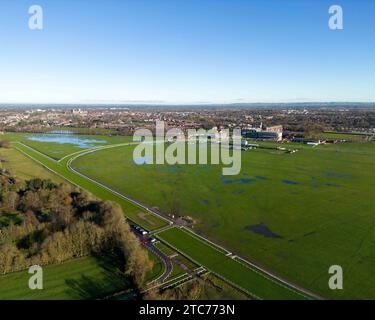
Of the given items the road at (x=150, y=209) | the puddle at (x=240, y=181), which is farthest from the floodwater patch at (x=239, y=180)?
the road at (x=150, y=209)

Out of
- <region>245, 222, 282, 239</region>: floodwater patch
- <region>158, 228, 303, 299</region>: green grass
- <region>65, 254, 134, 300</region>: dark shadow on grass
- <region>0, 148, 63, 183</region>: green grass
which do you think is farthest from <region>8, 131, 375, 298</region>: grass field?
<region>65, 254, 134, 300</region>: dark shadow on grass

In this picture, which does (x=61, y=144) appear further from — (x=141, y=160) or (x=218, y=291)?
(x=218, y=291)

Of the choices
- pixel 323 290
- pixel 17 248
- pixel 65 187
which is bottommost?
pixel 323 290

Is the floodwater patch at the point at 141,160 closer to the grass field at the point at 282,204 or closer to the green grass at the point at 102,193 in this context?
the grass field at the point at 282,204

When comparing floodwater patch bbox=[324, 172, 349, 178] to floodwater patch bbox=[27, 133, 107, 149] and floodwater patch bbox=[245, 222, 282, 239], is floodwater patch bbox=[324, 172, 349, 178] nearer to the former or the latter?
floodwater patch bbox=[245, 222, 282, 239]

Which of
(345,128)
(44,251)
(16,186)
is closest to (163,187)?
(16,186)

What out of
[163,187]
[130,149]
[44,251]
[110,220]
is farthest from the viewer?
[130,149]

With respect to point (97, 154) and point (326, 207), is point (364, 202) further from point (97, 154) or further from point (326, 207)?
point (97, 154)
